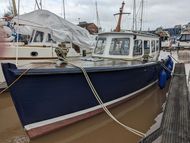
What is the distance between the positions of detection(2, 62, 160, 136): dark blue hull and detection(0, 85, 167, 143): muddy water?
1.53 ft

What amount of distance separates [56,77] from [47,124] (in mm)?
1131

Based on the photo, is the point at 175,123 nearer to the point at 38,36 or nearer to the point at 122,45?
the point at 122,45

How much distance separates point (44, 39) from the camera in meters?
11.6

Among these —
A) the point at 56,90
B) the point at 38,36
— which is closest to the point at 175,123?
the point at 56,90

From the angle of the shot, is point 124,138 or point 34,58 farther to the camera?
point 34,58

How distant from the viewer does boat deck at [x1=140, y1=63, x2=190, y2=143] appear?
16.6 feet

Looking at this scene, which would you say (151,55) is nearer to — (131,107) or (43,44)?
(131,107)

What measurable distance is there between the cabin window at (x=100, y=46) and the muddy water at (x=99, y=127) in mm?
2175

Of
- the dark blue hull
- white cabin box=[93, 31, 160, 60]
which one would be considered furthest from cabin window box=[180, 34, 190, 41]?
the dark blue hull

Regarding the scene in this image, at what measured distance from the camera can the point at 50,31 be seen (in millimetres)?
10828

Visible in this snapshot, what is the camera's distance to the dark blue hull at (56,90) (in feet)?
17.8

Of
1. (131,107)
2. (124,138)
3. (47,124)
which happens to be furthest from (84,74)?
(131,107)

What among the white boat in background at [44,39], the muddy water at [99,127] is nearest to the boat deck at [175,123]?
the muddy water at [99,127]

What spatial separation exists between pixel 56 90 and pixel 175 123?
9.20 ft
